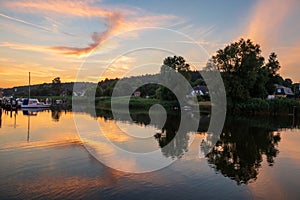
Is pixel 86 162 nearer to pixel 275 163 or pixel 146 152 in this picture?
pixel 146 152

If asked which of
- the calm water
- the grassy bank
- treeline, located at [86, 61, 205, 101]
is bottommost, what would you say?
the calm water

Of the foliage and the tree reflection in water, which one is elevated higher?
the foliage

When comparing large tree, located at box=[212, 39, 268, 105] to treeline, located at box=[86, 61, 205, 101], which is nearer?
large tree, located at box=[212, 39, 268, 105]

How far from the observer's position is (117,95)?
80000 millimetres

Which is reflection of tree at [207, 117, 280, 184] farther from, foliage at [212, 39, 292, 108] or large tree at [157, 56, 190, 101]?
large tree at [157, 56, 190, 101]

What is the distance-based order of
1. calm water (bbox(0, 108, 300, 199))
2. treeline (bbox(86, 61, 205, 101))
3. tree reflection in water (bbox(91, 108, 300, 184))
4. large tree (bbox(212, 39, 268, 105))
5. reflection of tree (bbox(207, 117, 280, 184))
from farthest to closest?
1. treeline (bbox(86, 61, 205, 101))
2. large tree (bbox(212, 39, 268, 105))
3. tree reflection in water (bbox(91, 108, 300, 184))
4. reflection of tree (bbox(207, 117, 280, 184))
5. calm water (bbox(0, 108, 300, 199))

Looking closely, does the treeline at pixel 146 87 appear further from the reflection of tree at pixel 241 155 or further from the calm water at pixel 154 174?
the calm water at pixel 154 174

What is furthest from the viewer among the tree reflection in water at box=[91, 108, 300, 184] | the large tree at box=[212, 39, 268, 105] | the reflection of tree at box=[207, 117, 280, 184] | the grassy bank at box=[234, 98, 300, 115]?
the large tree at box=[212, 39, 268, 105]

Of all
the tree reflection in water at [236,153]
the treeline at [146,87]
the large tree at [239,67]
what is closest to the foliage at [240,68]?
the large tree at [239,67]

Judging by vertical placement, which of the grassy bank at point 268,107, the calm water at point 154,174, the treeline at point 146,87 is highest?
the treeline at point 146,87

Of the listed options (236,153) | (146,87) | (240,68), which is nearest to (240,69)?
(240,68)

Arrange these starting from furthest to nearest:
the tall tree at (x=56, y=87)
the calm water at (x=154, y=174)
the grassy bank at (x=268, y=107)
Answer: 1. the tall tree at (x=56, y=87)
2. the grassy bank at (x=268, y=107)
3. the calm water at (x=154, y=174)

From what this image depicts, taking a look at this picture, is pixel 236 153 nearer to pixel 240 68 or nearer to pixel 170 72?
pixel 240 68

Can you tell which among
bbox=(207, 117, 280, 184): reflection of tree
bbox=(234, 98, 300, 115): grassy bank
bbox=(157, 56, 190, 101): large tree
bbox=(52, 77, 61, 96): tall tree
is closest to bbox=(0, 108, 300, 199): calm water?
bbox=(207, 117, 280, 184): reflection of tree
